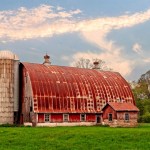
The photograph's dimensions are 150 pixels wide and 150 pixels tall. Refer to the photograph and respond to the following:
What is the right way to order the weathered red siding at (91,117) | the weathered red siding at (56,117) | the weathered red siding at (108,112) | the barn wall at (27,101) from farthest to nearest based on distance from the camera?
the weathered red siding at (91,117) < the weathered red siding at (56,117) < the barn wall at (27,101) < the weathered red siding at (108,112)

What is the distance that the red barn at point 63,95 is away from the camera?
5191 cm

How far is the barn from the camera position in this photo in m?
51.9

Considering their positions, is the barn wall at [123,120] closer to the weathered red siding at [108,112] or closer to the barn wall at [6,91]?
the weathered red siding at [108,112]

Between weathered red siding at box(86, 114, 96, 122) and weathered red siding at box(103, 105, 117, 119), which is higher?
weathered red siding at box(103, 105, 117, 119)

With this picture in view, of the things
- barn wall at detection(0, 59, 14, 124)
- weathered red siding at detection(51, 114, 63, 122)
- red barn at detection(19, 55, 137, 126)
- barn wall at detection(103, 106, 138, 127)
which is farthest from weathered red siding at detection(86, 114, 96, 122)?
barn wall at detection(0, 59, 14, 124)

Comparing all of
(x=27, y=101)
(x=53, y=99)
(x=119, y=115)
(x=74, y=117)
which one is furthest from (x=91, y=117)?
(x=27, y=101)

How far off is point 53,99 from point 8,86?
690cm

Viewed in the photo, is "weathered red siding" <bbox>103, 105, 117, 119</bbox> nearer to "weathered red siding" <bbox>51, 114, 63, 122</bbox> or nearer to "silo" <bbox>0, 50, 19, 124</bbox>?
"weathered red siding" <bbox>51, 114, 63, 122</bbox>

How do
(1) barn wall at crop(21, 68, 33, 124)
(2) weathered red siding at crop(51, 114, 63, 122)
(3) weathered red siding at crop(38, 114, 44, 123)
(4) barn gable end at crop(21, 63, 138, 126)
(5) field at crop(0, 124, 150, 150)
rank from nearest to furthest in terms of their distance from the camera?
1. (5) field at crop(0, 124, 150, 150)
2. (3) weathered red siding at crop(38, 114, 44, 123)
3. (4) barn gable end at crop(21, 63, 138, 126)
4. (1) barn wall at crop(21, 68, 33, 124)
5. (2) weathered red siding at crop(51, 114, 63, 122)

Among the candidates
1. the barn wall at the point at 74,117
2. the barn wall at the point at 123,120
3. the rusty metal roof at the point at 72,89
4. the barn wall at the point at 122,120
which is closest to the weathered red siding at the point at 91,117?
the rusty metal roof at the point at 72,89

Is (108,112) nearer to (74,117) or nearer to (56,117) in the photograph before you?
(74,117)

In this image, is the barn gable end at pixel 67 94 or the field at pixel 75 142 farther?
the barn gable end at pixel 67 94

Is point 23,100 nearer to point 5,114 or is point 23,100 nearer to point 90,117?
point 5,114

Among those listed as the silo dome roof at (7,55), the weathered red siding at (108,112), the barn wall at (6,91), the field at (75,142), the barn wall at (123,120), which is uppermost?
the silo dome roof at (7,55)
